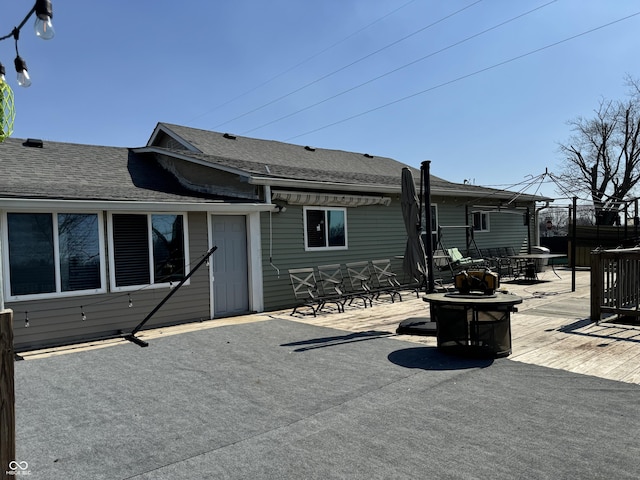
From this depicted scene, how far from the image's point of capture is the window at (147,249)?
299 inches

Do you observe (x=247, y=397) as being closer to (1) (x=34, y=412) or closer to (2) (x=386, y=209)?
(1) (x=34, y=412)

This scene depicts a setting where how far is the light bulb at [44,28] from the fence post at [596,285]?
7.77 metres

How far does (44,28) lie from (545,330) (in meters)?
7.25

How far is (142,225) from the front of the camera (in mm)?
7832

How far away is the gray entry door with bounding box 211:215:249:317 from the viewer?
884 centimetres

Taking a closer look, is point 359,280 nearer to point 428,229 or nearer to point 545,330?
point 428,229

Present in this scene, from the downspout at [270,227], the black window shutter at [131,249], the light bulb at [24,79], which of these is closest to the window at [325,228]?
the downspout at [270,227]

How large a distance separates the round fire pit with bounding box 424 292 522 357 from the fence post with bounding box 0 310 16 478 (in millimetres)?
4428

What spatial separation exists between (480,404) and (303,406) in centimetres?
155

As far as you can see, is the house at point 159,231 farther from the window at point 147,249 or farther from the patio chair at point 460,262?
the patio chair at point 460,262

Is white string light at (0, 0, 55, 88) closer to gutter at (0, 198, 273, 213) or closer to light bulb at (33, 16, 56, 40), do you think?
light bulb at (33, 16, 56, 40)

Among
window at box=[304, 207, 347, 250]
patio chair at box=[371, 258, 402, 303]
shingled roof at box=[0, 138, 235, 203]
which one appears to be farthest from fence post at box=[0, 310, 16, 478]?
patio chair at box=[371, 258, 402, 303]

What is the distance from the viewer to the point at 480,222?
15273mm

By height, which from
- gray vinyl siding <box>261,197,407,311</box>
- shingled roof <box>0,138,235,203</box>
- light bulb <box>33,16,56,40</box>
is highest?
light bulb <box>33,16,56,40</box>
